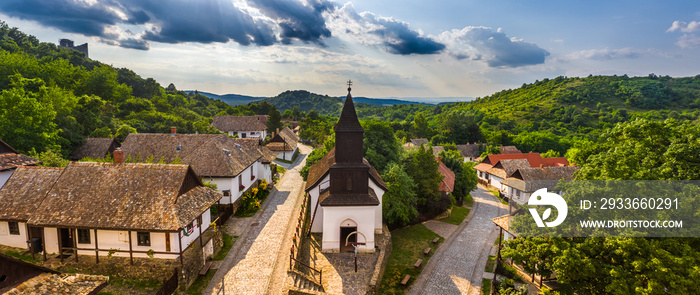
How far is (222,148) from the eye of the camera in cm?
3152

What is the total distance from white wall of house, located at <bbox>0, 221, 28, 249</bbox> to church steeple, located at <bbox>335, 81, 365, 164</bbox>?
63.7 feet

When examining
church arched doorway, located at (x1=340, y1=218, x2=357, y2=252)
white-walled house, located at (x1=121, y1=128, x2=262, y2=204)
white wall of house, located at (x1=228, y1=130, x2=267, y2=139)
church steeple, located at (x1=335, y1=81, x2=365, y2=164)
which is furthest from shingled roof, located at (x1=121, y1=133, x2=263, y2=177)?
white wall of house, located at (x1=228, y1=130, x2=267, y2=139)

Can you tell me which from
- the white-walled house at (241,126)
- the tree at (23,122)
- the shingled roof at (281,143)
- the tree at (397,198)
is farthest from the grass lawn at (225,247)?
the white-walled house at (241,126)

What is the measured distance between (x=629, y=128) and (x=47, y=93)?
57.4 meters

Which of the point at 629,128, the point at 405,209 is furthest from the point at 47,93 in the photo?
the point at 629,128

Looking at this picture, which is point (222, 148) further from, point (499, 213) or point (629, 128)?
point (499, 213)

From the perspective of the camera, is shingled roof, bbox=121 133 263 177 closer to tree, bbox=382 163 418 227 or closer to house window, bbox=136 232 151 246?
house window, bbox=136 232 151 246

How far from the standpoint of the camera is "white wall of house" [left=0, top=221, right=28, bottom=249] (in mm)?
19203

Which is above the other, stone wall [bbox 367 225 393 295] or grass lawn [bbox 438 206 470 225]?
stone wall [bbox 367 225 393 295]

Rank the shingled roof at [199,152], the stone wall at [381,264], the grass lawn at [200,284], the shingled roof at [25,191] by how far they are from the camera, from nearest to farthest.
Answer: the grass lawn at [200,284]
the shingled roof at [25,191]
the stone wall at [381,264]
the shingled roof at [199,152]

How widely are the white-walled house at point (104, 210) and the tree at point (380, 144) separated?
1711 cm

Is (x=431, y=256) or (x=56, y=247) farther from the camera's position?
(x=431, y=256)

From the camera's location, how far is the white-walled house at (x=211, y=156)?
2862 cm

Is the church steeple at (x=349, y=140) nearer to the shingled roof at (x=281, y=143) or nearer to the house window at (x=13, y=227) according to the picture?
the house window at (x=13, y=227)
